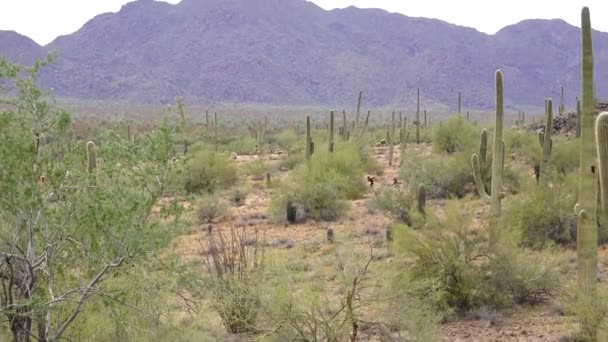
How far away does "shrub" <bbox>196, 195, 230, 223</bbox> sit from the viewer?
65.3 ft

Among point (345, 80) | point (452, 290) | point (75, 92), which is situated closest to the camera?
point (452, 290)

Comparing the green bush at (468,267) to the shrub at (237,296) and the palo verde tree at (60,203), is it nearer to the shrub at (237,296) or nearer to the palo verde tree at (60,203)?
the shrub at (237,296)

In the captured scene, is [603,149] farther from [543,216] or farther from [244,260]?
[543,216]

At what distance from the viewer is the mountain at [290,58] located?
112 m

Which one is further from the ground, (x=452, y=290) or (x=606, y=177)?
(x=606, y=177)

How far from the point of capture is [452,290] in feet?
35.0

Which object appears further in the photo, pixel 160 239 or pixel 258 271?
pixel 258 271

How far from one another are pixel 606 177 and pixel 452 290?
9.12ft

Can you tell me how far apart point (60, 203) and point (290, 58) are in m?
118

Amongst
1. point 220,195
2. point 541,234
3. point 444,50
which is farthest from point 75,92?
point 541,234

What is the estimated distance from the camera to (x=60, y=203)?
6512mm

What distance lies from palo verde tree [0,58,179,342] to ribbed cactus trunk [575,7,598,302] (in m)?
5.67

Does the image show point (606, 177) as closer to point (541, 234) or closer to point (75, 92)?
point (541, 234)

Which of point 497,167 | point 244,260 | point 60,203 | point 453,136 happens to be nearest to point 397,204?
point 497,167
